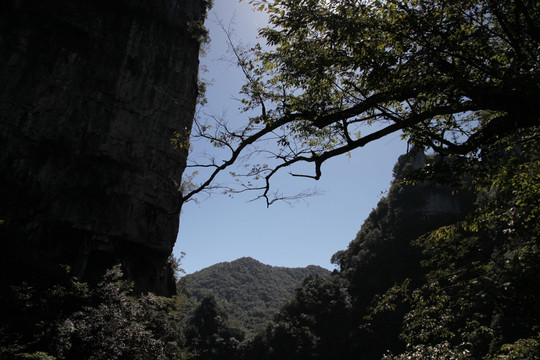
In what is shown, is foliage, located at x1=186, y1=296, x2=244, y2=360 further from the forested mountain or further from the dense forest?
the dense forest

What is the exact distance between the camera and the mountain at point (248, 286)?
289 ft

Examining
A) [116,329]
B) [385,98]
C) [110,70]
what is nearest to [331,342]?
[116,329]

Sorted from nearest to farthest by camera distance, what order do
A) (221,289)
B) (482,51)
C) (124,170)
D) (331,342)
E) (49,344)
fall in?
(482,51)
(49,344)
(124,170)
(331,342)
(221,289)

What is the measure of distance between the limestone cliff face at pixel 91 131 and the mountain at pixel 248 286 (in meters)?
68.6

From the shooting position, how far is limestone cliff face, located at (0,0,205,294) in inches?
612

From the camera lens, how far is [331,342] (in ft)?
119

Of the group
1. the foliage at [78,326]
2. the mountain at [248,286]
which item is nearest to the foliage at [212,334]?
the mountain at [248,286]

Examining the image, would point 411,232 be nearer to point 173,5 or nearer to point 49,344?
point 173,5

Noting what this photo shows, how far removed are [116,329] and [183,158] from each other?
484 inches

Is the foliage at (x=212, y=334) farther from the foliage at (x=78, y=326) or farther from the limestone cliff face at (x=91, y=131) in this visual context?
the foliage at (x=78, y=326)

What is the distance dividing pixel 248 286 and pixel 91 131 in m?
98.4

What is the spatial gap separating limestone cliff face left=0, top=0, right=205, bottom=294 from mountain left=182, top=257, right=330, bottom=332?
6863 centimetres

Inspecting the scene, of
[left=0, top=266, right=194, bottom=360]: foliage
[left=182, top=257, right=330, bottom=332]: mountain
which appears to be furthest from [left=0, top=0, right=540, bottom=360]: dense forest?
[left=182, top=257, right=330, bottom=332]: mountain

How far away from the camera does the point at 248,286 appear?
10800 centimetres
